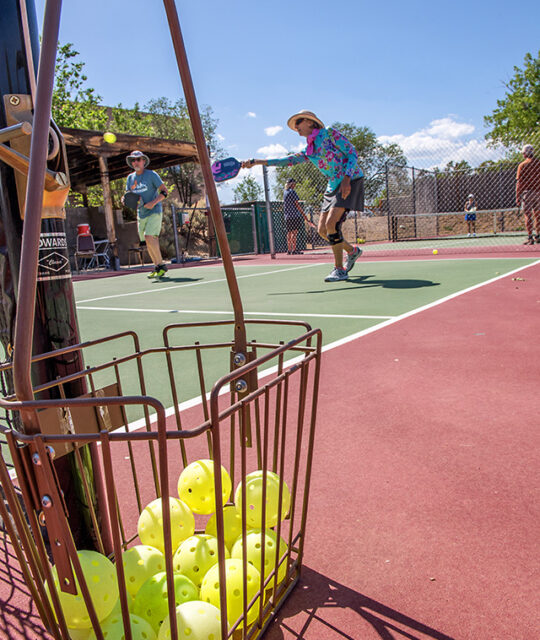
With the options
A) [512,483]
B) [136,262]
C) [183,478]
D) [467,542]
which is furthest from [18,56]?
[136,262]

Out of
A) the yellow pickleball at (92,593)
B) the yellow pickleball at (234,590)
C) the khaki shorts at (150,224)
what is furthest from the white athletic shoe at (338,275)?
the yellow pickleball at (92,593)

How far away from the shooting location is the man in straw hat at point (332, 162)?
24.2 feet

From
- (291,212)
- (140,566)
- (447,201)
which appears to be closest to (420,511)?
(140,566)

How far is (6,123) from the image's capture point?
4.36 feet

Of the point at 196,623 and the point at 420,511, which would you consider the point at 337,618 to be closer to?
the point at 196,623

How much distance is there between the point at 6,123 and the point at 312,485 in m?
1.53

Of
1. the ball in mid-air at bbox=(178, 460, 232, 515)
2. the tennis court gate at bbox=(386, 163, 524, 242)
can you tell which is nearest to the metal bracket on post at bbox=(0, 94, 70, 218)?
the ball in mid-air at bbox=(178, 460, 232, 515)

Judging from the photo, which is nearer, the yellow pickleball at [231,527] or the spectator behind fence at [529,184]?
the yellow pickleball at [231,527]

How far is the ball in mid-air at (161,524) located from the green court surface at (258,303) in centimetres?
136

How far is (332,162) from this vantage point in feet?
24.5

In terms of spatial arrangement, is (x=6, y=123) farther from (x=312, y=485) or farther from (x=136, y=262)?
(x=136, y=262)

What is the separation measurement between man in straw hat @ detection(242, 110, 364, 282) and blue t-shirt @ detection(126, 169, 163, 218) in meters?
3.58

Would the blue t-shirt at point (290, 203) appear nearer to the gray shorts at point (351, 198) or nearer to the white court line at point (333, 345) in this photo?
the gray shorts at point (351, 198)

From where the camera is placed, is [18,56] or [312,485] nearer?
[18,56]
